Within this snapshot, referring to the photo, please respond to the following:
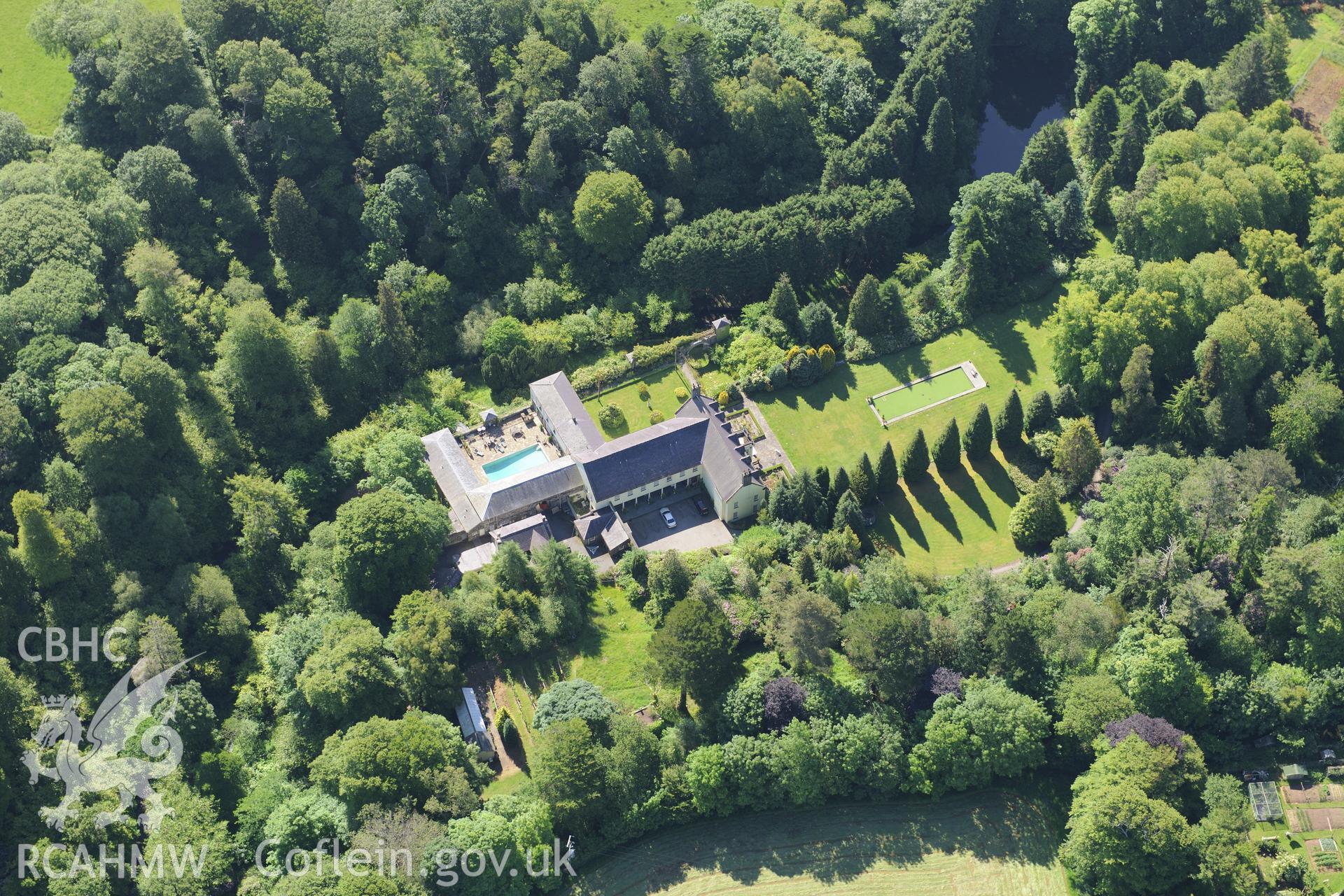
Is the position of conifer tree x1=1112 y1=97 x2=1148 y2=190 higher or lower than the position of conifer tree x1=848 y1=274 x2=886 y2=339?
higher

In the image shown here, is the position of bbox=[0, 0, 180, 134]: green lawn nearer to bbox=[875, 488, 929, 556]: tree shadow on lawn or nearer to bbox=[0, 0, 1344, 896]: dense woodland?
bbox=[0, 0, 1344, 896]: dense woodland

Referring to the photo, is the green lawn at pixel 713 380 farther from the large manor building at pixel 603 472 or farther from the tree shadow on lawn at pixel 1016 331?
the tree shadow on lawn at pixel 1016 331

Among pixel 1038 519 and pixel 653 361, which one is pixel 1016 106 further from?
pixel 1038 519

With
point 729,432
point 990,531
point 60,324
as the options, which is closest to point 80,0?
point 60,324

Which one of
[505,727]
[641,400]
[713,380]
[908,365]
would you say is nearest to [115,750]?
[505,727]

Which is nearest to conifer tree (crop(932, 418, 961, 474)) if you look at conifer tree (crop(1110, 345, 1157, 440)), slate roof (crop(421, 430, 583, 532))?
conifer tree (crop(1110, 345, 1157, 440))

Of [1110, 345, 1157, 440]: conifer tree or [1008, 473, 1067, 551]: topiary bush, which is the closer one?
[1008, 473, 1067, 551]: topiary bush

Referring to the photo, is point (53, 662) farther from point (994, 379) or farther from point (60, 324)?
point (994, 379)
